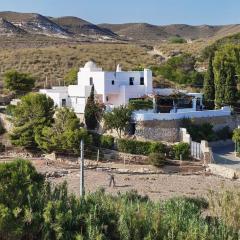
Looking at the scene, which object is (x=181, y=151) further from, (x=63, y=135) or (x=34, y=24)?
(x=34, y=24)

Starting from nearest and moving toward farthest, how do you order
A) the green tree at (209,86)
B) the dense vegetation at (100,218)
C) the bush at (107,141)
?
the dense vegetation at (100,218) < the bush at (107,141) < the green tree at (209,86)

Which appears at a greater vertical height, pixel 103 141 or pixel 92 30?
pixel 92 30

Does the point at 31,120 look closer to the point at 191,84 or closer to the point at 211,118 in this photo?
the point at 211,118

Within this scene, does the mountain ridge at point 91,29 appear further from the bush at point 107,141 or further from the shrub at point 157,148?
the shrub at point 157,148

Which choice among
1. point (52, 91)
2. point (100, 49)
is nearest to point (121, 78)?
point (52, 91)

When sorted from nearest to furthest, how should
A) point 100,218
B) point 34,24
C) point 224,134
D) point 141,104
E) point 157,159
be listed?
point 100,218 < point 157,159 < point 224,134 < point 141,104 < point 34,24

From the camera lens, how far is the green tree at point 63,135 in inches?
1214

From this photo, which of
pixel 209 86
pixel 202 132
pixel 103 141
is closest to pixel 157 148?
pixel 103 141

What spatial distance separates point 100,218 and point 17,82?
32.5 meters

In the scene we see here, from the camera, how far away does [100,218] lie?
14.0m

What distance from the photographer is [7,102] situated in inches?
1800

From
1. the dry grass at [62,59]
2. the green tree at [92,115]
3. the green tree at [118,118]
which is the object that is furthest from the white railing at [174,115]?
the dry grass at [62,59]

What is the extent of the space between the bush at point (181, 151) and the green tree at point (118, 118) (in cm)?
361

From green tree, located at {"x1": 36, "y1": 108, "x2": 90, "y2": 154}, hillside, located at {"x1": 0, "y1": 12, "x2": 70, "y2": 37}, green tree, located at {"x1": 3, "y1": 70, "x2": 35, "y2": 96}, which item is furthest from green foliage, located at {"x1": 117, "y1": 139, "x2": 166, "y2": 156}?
hillside, located at {"x1": 0, "y1": 12, "x2": 70, "y2": 37}
